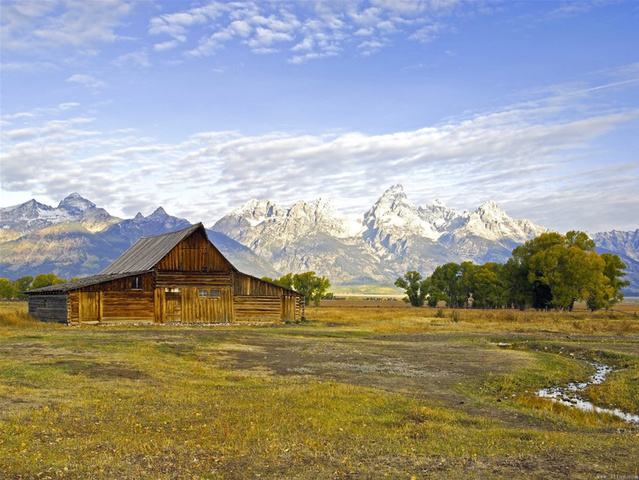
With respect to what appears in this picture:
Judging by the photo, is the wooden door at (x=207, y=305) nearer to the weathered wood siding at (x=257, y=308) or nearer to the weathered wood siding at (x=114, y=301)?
the weathered wood siding at (x=257, y=308)

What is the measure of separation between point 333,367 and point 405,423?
510 inches

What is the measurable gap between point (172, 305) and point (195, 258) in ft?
18.1

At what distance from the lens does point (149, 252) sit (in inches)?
2749

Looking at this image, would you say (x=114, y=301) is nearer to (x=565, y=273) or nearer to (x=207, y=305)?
(x=207, y=305)

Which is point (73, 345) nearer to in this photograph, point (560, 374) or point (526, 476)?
point (560, 374)

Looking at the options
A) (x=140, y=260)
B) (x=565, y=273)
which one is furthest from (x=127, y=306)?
(x=565, y=273)

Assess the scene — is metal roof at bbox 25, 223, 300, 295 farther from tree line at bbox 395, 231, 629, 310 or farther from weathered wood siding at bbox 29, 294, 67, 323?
tree line at bbox 395, 231, 629, 310

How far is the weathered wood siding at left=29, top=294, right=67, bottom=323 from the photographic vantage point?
58.4 meters

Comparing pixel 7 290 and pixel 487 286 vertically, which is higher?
pixel 7 290

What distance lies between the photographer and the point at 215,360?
31984 mm

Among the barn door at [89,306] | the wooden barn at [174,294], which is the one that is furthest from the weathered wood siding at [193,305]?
the barn door at [89,306]

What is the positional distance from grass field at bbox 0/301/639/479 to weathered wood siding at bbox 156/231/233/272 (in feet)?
87.4

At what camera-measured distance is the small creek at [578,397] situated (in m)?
22.1

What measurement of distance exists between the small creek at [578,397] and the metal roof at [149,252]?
43918 mm
